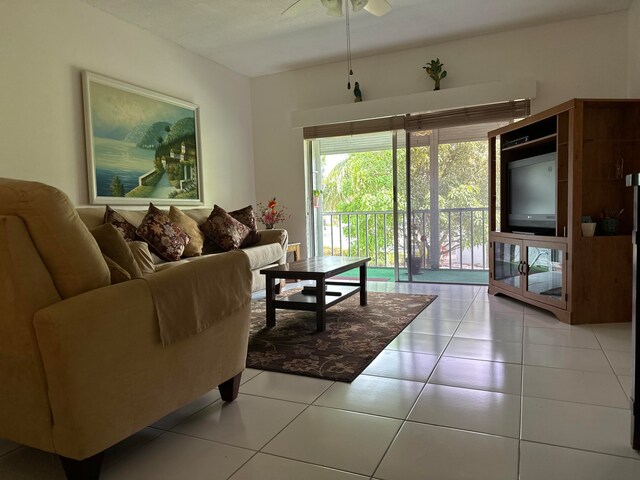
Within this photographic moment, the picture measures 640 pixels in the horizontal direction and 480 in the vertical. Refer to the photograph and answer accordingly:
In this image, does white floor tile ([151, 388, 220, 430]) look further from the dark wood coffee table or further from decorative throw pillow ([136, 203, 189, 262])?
decorative throw pillow ([136, 203, 189, 262])

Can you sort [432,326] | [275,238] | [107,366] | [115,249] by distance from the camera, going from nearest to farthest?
[107,366], [115,249], [432,326], [275,238]

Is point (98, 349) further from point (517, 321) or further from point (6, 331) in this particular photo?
point (517, 321)

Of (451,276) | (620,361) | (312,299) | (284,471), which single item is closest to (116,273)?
(284,471)

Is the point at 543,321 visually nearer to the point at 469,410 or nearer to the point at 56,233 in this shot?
the point at 469,410

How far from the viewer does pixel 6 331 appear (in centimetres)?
127

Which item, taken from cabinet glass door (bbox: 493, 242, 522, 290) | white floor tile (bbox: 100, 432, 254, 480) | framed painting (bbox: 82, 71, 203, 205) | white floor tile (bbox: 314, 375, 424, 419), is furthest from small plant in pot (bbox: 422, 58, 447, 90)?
white floor tile (bbox: 100, 432, 254, 480)

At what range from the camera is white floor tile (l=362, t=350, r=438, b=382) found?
220cm

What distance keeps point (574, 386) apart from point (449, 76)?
358 centimetres

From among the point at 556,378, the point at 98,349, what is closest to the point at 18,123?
the point at 98,349

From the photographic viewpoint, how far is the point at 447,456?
4.81 ft

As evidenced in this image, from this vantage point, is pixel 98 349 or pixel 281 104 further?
pixel 281 104

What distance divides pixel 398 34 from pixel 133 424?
4240mm

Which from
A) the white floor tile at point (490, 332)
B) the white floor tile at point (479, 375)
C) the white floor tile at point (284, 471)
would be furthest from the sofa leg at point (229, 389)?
the white floor tile at point (490, 332)

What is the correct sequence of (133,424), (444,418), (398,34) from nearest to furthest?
(133,424) → (444,418) → (398,34)
